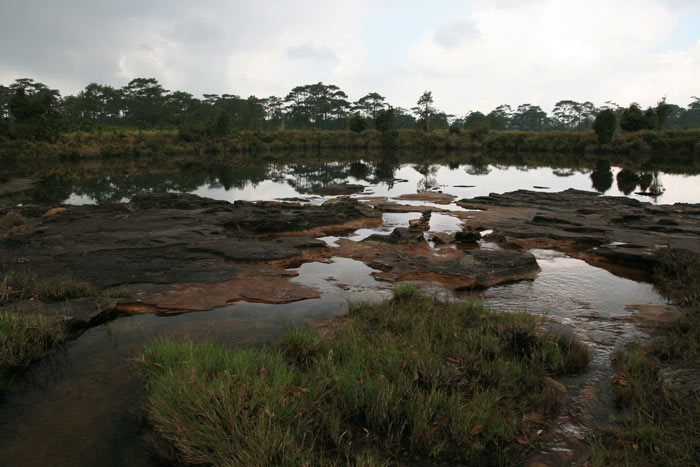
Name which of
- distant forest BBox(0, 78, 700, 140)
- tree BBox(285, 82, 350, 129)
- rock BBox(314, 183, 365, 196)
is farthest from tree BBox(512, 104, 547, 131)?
rock BBox(314, 183, 365, 196)

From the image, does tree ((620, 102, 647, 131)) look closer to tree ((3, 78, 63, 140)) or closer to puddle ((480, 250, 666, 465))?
puddle ((480, 250, 666, 465))

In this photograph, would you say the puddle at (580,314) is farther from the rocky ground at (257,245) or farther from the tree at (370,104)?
the tree at (370,104)

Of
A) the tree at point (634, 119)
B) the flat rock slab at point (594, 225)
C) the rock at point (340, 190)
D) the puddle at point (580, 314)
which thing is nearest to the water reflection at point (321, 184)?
the rock at point (340, 190)

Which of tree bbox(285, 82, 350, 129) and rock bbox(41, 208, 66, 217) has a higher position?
tree bbox(285, 82, 350, 129)

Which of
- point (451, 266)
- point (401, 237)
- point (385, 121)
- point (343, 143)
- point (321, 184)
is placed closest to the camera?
point (451, 266)

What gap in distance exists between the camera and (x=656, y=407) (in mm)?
3021

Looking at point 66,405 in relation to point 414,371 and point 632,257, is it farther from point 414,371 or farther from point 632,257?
point 632,257

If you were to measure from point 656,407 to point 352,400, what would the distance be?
234 cm

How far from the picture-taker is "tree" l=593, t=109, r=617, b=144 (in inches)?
1795

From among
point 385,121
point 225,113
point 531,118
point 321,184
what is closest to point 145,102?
point 225,113

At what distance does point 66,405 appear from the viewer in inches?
134

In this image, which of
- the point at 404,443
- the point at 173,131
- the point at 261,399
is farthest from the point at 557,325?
the point at 173,131

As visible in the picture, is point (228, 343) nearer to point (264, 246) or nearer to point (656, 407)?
point (656, 407)

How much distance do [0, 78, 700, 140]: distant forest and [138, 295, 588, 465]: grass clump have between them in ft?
157
